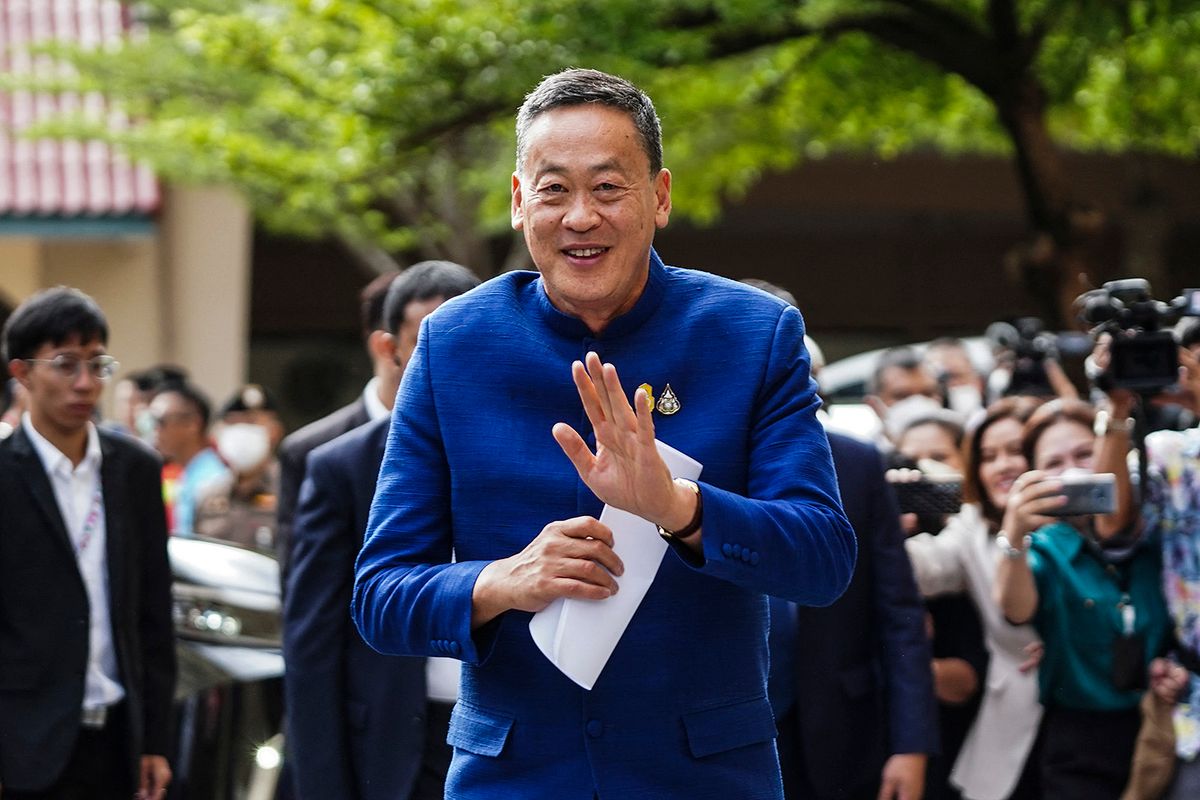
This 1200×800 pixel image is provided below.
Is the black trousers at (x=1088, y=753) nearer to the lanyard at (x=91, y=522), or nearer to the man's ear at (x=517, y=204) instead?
the lanyard at (x=91, y=522)

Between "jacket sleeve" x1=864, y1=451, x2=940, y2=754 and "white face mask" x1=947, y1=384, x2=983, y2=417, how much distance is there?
4.83 metres

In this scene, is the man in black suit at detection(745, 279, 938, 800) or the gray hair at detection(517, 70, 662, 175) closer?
the gray hair at detection(517, 70, 662, 175)

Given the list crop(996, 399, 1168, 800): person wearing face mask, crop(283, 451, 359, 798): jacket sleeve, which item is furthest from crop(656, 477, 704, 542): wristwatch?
crop(996, 399, 1168, 800): person wearing face mask

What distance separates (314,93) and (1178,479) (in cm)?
736

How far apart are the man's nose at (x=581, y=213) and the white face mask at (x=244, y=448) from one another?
7.10 m

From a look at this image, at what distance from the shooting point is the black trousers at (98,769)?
18.0 feet

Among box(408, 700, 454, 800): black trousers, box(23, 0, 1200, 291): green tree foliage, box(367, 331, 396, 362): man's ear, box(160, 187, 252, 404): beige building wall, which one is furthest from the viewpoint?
box(160, 187, 252, 404): beige building wall

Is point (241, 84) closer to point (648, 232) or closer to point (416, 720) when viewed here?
point (416, 720)

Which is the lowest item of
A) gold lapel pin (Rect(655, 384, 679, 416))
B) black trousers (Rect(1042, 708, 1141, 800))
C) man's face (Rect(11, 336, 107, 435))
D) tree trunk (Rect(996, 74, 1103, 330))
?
black trousers (Rect(1042, 708, 1141, 800))

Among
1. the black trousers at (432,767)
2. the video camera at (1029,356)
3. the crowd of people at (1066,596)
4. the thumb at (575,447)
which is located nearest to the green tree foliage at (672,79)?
the video camera at (1029,356)

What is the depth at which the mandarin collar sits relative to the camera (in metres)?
2.79

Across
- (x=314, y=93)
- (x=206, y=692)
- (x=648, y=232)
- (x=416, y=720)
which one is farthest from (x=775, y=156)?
(x=648, y=232)

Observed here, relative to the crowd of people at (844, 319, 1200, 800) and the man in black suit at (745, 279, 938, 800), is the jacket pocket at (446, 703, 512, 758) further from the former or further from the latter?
the crowd of people at (844, 319, 1200, 800)

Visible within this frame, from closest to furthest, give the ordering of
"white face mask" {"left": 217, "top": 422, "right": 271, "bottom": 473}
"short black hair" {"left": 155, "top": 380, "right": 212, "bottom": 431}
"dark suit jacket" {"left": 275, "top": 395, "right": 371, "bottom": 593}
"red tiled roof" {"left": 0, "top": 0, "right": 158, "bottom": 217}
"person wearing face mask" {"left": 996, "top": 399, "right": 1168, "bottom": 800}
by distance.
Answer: "dark suit jacket" {"left": 275, "top": 395, "right": 371, "bottom": 593} < "person wearing face mask" {"left": 996, "top": 399, "right": 1168, "bottom": 800} < "white face mask" {"left": 217, "top": 422, "right": 271, "bottom": 473} < "short black hair" {"left": 155, "top": 380, "right": 212, "bottom": 431} < "red tiled roof" {"left": 0, "top": 0, "right": 158, "bottom": 217}
